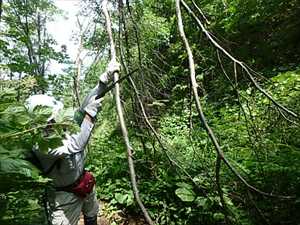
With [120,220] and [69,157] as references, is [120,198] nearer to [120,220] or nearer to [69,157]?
[120,220]

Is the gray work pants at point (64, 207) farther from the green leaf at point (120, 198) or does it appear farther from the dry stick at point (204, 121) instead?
the dry stick at point (204, 121)

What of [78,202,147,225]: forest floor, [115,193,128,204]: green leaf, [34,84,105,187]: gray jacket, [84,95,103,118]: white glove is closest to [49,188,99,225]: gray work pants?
[34,84,105,187]: gray jacket

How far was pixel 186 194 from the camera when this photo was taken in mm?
4293

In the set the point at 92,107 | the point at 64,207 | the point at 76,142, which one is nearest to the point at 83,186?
the point at 64,207

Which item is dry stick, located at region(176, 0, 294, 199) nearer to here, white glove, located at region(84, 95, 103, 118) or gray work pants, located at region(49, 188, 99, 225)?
white glove, located at region(84, 95, 103, 118)

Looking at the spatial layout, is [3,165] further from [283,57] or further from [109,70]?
[283,57]

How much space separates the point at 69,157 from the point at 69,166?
102mm

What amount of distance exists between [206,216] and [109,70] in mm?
2434

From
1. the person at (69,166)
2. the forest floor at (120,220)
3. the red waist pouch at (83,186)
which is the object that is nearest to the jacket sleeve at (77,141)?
the person at (69,166)

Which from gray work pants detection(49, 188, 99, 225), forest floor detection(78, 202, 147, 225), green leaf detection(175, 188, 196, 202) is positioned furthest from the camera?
forest floor detection(78, 202, 147, 225)

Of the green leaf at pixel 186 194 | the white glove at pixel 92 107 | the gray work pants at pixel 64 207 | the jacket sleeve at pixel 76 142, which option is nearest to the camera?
the jacket sleeve at pixel 76 142

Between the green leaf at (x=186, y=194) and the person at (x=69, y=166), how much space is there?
1.18 m

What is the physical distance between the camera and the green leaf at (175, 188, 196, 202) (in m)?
4.20

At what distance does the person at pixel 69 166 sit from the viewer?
3020mm
